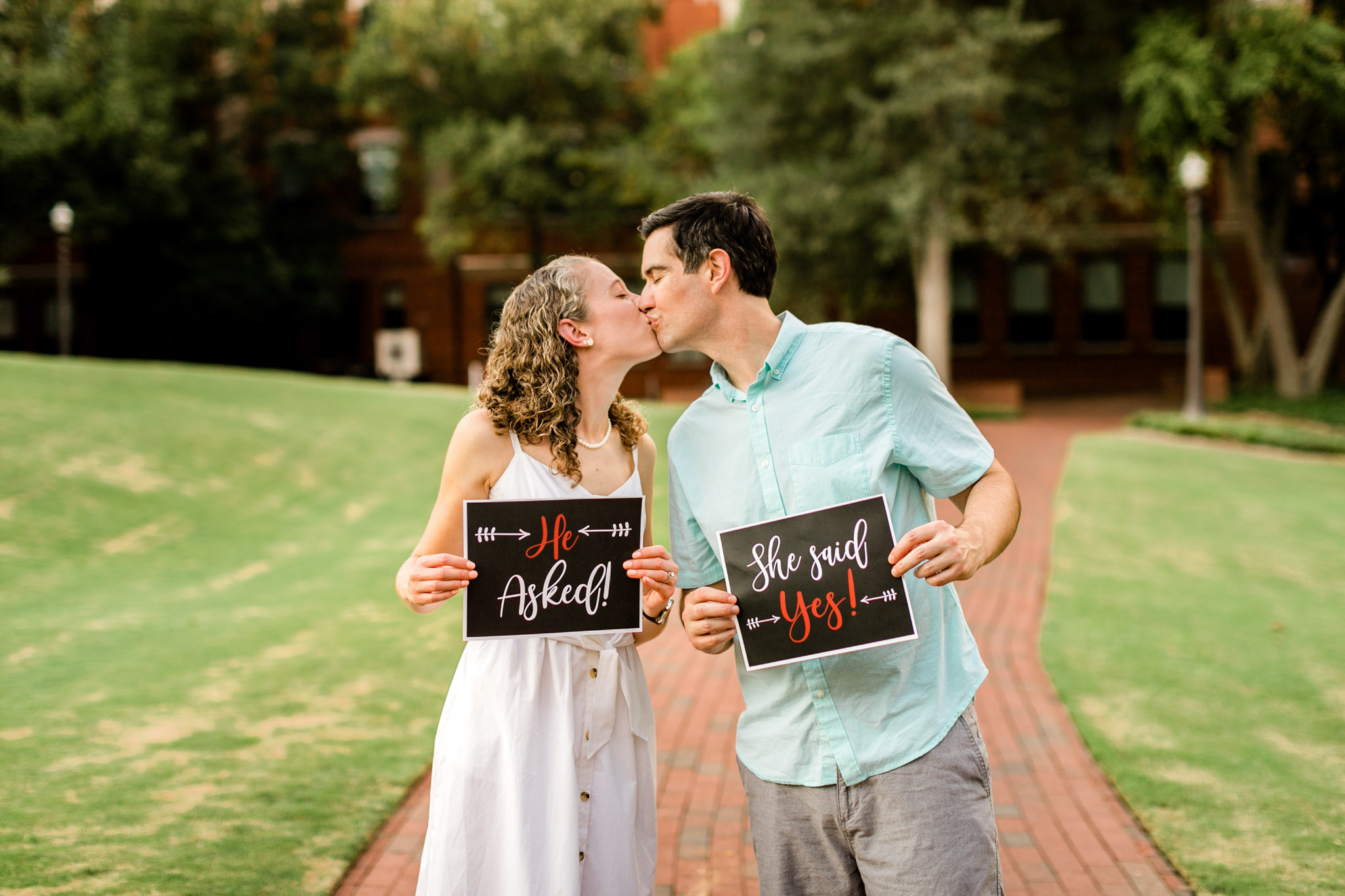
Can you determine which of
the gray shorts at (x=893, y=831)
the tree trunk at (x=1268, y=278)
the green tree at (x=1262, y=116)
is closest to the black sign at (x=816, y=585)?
the gray shorts at (x=893, y=831)

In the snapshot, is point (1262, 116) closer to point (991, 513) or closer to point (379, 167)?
point (991, 513)

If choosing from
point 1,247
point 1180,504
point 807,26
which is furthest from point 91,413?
point 1,247

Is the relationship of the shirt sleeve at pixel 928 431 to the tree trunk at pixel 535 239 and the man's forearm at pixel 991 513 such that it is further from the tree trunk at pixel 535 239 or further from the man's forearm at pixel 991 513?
the tree trunk at pixel 535 239

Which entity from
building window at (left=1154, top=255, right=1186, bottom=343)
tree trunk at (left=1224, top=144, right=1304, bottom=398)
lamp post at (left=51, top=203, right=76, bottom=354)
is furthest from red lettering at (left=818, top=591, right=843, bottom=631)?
building window at (left=1154, top=255, right=1186, bottom=343)

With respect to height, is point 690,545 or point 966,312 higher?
point 966,312

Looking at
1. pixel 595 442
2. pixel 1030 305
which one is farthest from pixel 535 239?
pixel 595 442

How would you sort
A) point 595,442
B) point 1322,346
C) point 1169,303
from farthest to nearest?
point 1169,303
point 1322,346
point 595,442

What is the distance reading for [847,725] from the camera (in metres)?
2.10

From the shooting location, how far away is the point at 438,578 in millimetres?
2271

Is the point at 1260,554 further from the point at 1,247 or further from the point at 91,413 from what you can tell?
the point at 1,247

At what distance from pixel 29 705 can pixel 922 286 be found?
751 inches

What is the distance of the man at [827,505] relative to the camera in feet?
6.68

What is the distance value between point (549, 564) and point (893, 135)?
63.3 ft

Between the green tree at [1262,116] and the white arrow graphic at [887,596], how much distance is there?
775 inches
